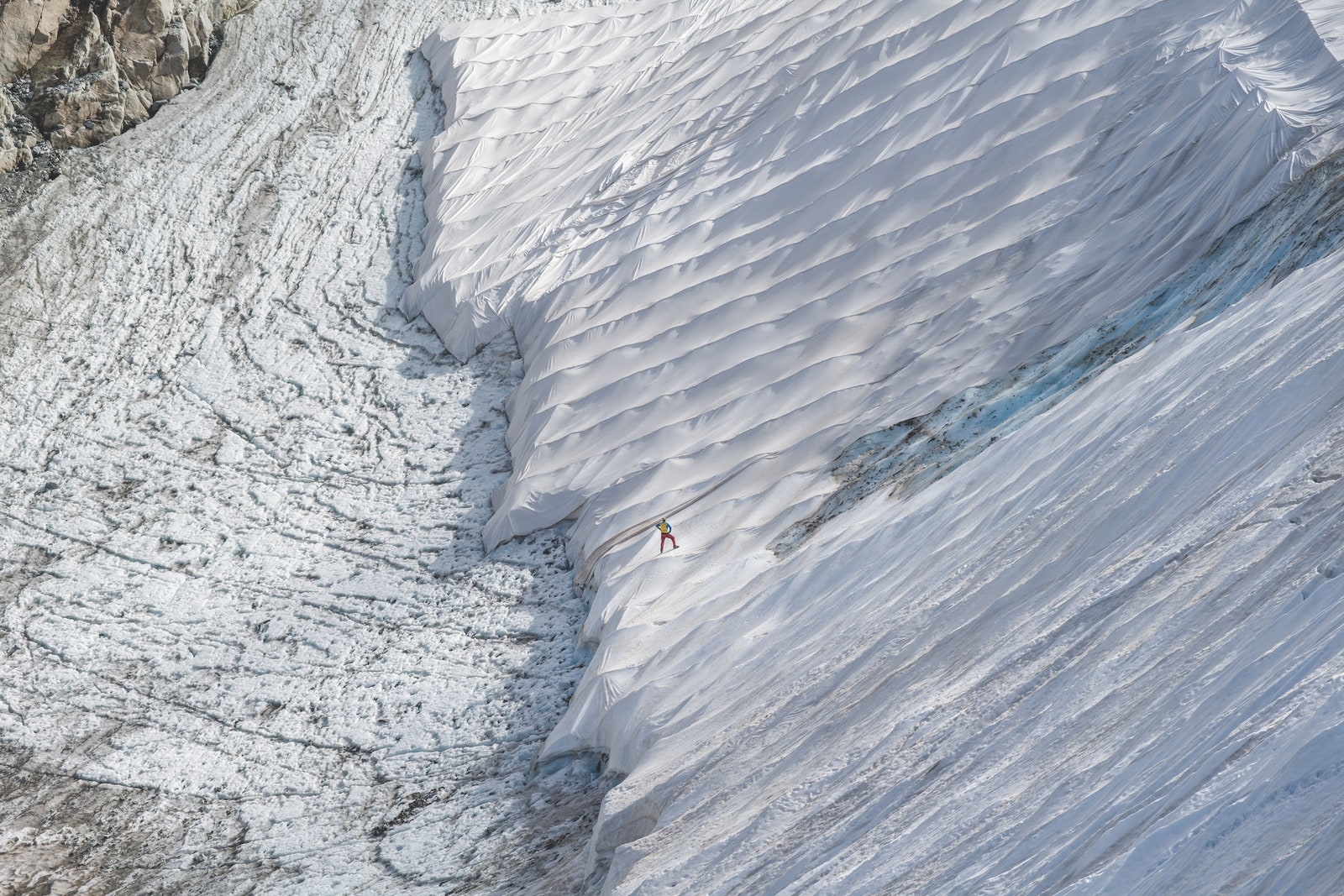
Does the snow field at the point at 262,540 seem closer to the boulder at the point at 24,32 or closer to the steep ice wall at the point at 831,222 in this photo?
the steep ice wall at the point at 831,222

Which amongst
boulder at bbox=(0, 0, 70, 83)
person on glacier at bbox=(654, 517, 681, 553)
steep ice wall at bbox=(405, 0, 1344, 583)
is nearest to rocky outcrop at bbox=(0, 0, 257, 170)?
boulder at bbox=(0, 0, 70, 83)

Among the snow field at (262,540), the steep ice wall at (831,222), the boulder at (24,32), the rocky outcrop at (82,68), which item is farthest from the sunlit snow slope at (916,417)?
the boulder at (24,32)

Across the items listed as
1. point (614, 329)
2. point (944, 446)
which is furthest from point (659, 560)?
point (614, 329)

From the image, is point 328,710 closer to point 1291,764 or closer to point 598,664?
point 598,664

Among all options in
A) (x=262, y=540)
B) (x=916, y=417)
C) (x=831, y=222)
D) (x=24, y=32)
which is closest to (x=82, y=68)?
(x=24, y=32)

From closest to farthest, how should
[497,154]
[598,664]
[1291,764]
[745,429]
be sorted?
1. [1291,764]
2. [598,664]
3. [745,429]
4. [497,154]

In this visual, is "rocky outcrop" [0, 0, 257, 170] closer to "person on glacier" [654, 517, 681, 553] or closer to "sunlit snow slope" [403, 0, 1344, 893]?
"sunlit snow slope" [403, 0, 1344, 893]

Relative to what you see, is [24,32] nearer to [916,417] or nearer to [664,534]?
[664,534]
